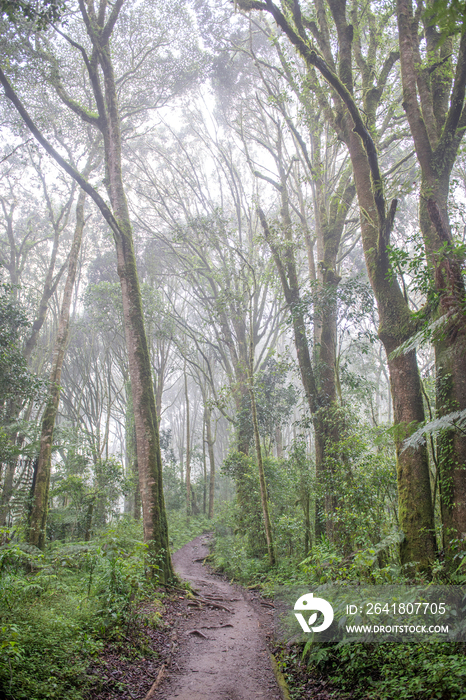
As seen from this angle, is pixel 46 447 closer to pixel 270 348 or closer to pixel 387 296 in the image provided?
pixel 270 348

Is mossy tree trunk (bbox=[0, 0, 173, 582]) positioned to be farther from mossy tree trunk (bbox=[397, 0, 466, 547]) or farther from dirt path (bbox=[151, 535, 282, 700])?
mossy tree trunk (bbox=[397, 0, 466, 547])

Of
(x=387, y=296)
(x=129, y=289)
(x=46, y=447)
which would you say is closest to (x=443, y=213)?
(x=387, y=296)

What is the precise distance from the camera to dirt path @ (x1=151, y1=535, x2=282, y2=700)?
3559 millimetres

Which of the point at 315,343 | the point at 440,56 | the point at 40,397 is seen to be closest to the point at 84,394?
the point at 40,397

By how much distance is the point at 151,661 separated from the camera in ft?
13.2

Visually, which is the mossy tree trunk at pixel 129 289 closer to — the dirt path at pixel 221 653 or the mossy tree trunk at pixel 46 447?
the dirt path at pixel 221 653

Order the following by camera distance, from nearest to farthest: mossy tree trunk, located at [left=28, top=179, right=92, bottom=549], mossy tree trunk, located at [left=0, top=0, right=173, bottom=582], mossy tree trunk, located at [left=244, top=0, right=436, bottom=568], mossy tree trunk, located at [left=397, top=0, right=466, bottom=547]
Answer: mossy tree trunk, located at [left=397, top=0, right=466, bottom=547]
mossy tree trunk, located at [left=244, top=0, right=436, bottom=568]
mossy tree trunk, located at [left=0, top=0, right=173, bottom=582]
mossy tree trunk, located at [left=28, top=179, right=92, bottom=549]

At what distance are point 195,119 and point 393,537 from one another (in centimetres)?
1704

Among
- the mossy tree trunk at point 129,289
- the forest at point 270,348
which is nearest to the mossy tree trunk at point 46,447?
the forest at point 270,348

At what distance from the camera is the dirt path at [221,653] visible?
356 centimetres

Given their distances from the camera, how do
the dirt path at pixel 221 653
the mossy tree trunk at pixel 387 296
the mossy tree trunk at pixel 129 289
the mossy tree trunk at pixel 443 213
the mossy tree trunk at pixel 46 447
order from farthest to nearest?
the mossy tree trunk at pixel 46 447 → the mossy tree trunk at pixel 129 289 → the mossy tree trunk at pixel 387 296 → the mossy tree trunk at pixel 443 213 → the dirt path at pixel 221 653

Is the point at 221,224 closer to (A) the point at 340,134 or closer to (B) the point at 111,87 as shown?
(B) the point at 111,87

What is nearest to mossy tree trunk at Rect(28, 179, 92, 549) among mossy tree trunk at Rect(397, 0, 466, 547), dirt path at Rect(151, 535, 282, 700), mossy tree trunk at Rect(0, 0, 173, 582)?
mossy tree trunk at Rect(0, 0, 173, 582)

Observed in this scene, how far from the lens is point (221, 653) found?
4.55m
